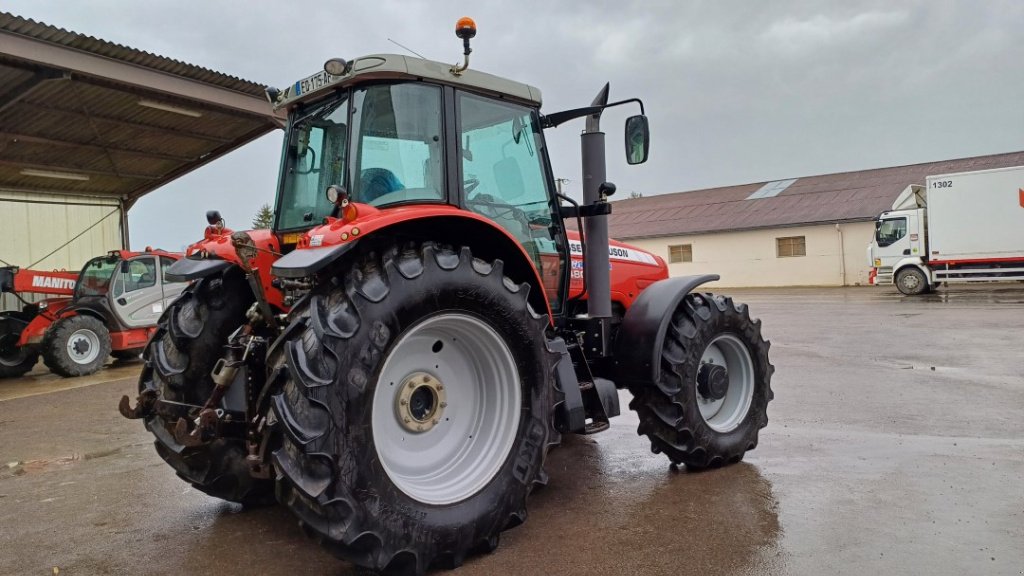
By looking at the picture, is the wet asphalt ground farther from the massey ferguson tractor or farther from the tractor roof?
the tractor roof

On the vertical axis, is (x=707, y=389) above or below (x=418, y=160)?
below

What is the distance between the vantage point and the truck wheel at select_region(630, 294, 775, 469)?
4.35 metres

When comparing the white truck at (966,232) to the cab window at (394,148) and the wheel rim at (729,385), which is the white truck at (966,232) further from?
the cab window at (394,148)

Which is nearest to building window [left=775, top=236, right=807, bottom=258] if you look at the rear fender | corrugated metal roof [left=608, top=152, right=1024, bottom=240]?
corrugated metal roof [left=608, top=152, right=1024, bottom=240]

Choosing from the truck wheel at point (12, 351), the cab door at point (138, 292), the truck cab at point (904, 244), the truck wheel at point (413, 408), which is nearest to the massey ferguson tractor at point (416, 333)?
the truck wheel at point (413, 408)

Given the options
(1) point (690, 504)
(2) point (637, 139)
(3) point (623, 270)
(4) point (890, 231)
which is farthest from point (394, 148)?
(4) point (890, 231)

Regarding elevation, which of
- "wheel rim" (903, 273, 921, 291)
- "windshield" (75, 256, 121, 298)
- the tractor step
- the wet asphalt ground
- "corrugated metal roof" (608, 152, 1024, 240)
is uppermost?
"corrugated metal roof" (608, 152, 1024, 240)

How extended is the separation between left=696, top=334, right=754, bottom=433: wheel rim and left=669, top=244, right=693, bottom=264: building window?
89.6 ft

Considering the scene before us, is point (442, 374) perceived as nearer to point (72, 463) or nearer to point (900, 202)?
point (72, 463)

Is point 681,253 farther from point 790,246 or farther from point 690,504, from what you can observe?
point 690,504

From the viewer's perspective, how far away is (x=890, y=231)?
69.7 ft

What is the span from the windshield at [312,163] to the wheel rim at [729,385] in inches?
102

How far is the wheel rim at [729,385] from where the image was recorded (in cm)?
469

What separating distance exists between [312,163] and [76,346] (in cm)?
953
